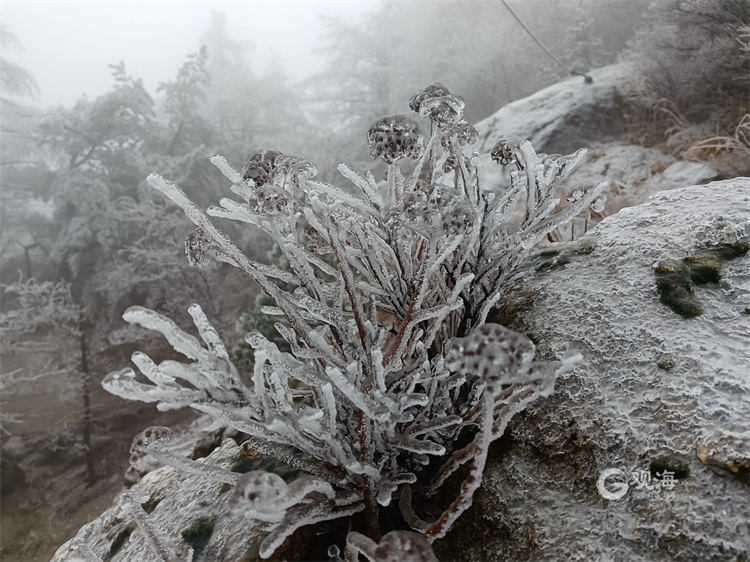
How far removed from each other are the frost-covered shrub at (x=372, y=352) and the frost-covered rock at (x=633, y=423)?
11 cm

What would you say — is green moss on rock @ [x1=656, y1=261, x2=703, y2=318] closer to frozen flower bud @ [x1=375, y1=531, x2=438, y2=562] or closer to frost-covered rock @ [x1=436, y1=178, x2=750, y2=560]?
frost-covered rock @ [x1=436, y1=178, x2=750, y2=560]

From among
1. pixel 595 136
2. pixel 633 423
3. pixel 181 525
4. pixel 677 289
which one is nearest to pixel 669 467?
pixel 633 423

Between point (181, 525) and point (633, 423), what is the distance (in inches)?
32.7

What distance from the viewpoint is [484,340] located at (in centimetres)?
Answer: 50

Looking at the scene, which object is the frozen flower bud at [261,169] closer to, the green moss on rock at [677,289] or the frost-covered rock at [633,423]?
the frost-covered rock at [633,423]

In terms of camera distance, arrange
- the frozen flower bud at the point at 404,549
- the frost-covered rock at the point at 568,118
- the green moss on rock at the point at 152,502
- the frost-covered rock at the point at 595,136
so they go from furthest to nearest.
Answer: the frost-covered rock at the point at 568,118, the frost-covered rock at the point at 595,136, the green moss on rock at the point at 152,502, the frozen flower bud at the point at 404,549

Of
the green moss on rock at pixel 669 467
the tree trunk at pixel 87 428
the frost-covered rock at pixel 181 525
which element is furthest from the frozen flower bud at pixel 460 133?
the tree trunk at pixel 87 428

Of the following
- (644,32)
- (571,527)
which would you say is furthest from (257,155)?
(644,32)

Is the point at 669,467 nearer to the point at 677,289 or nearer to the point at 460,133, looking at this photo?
the point at 677,289

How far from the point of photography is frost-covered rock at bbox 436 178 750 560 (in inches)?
24.7

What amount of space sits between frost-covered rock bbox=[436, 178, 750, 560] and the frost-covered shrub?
0.11 metres

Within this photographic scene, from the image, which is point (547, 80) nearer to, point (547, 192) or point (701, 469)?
point (547, 192)

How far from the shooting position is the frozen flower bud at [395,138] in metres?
→ 0.71

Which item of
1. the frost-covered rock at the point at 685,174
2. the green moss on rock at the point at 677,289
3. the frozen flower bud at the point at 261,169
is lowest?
the green moss on rock at the point at 677,289
